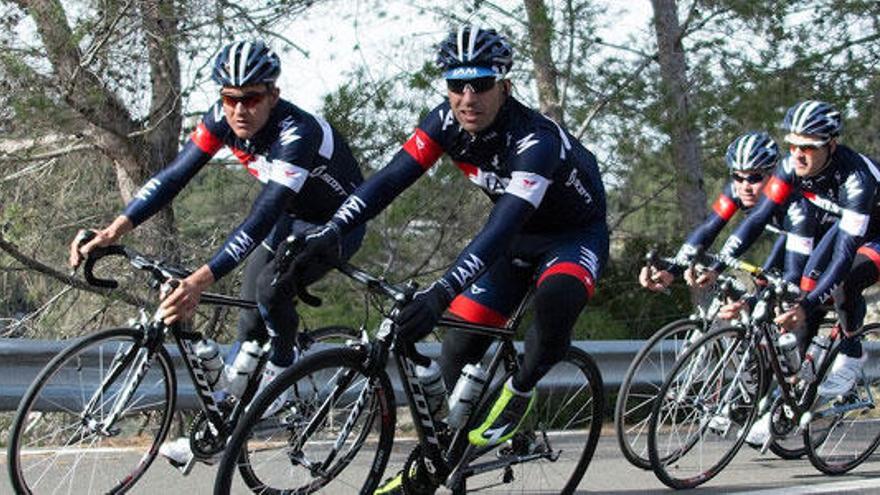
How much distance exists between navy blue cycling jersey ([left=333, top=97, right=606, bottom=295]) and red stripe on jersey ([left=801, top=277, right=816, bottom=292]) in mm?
2480

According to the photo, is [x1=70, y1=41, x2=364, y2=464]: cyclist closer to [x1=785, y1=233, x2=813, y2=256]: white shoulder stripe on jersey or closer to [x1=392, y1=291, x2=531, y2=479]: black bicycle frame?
[x1=392, y1=291, x2=531, y2=479]: black bicycle frame

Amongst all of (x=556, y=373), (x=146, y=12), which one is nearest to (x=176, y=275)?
(x=556, y=373)

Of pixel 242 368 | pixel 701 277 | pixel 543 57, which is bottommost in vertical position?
pixel 242 368

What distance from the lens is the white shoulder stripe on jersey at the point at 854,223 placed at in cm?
686

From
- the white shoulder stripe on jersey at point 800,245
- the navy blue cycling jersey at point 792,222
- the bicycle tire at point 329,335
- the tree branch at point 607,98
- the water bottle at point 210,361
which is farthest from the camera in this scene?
the tree branch at point 607,98

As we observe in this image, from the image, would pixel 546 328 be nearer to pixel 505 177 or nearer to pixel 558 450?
pixel 505 177

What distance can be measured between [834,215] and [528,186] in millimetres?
3298

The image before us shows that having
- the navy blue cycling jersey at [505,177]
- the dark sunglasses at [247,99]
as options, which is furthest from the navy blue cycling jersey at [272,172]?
the navy blue cycling jersey at [505,177]

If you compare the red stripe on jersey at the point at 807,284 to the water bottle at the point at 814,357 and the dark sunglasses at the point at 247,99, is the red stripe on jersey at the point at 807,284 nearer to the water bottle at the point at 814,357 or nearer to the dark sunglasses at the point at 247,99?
the water bottle at the point at 814,357

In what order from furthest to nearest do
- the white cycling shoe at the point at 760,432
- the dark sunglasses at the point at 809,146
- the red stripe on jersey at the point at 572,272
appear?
1. the dark sunglasses at the point at 809,146
2. the white cycling shoe at the point at 760,432
3. the red stripe on jersey at the point at 572,272

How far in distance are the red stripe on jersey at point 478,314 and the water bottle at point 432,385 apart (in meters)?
0.57

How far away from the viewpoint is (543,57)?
12.7 metres

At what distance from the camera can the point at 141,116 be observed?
12594mm

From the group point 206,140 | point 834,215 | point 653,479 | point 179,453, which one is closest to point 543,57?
point 834,215
